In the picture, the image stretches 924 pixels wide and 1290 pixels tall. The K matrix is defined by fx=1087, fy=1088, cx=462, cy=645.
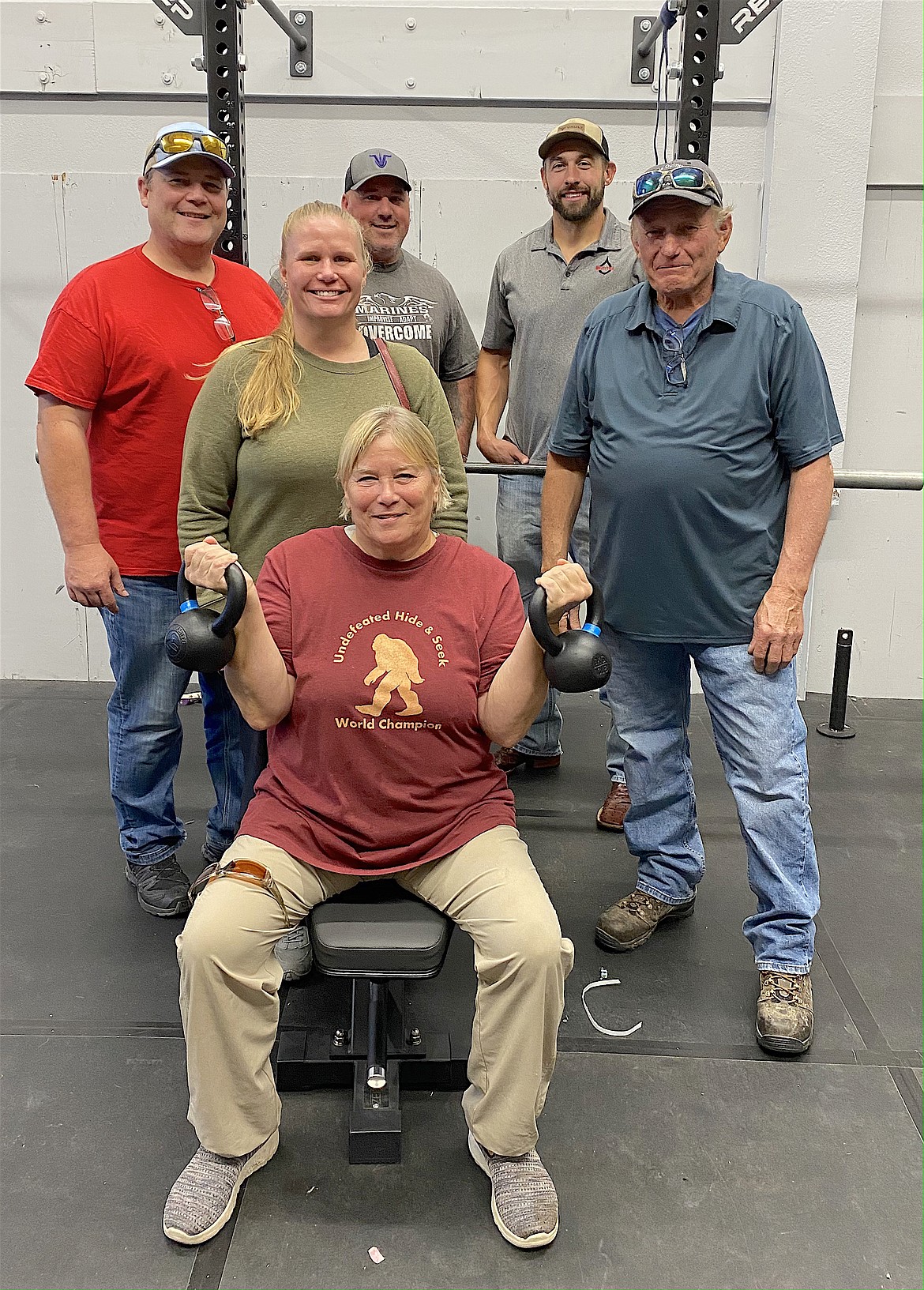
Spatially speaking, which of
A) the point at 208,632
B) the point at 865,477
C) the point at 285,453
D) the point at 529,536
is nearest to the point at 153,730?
the point at 285,453

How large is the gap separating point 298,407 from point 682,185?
0.85 m

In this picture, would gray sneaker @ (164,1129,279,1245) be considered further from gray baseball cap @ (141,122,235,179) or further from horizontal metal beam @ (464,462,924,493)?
gray baseball cap @ (141,122,235,179)

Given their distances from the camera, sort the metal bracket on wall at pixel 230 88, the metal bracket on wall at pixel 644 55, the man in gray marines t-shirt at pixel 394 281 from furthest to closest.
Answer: the metal bracket on wall at pixel 644 55 → the man in gray marines t-shirt at pixel 394 281 → the metal bracket on wall at pixel 230 88

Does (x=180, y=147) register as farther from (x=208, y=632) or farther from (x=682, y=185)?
(x=208, y=632)

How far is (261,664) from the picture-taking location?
1788 millimetres

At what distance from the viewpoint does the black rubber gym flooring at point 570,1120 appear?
1.66m

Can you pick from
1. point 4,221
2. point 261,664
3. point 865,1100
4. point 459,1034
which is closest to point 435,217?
point 4,221

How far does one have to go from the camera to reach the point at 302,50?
3752 mm

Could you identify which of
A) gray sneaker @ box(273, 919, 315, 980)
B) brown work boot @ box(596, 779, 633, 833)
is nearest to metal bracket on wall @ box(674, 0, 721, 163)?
brown work boot @ box(596, 779, 633, 833)

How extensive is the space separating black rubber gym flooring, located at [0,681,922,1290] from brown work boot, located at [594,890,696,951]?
4 cm

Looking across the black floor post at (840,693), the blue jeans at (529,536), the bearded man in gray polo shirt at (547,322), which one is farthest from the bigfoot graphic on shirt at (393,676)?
the black floor post at (840,693)

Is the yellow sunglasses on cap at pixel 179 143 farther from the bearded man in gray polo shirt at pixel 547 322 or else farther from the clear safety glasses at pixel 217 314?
the bearded man in gray polo shirt at pixel 547 322

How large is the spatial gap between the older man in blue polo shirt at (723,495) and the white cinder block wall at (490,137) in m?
1.88

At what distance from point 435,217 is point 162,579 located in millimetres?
2082
